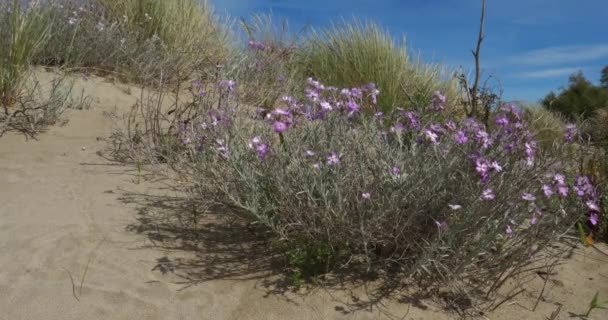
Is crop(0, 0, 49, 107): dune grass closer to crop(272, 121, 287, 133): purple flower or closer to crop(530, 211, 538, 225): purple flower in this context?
crop(272, 121, 287, 133): purple flower


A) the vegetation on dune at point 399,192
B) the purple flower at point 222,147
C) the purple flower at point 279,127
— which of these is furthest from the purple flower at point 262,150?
the purple flower at point 222,147

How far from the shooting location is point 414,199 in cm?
227

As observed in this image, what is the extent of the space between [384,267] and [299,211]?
49 cm

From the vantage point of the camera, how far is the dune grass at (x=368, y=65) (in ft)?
24.8

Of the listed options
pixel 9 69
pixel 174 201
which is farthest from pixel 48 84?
pixel 174 201

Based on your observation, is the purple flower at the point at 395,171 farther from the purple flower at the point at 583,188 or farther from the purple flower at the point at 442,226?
the purple flower at the point at 583,188

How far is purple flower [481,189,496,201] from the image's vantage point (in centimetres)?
206

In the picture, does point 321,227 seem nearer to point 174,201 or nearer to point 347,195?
point 347,195

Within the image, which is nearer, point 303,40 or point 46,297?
point 46,297

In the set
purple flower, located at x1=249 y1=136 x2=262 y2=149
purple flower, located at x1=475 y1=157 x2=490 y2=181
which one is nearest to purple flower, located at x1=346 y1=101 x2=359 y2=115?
purple flower, located at x1=249 y1=136 x2=262 y2=149

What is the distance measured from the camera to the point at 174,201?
10.4 feet

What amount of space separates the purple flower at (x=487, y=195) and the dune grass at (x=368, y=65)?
5.00 m

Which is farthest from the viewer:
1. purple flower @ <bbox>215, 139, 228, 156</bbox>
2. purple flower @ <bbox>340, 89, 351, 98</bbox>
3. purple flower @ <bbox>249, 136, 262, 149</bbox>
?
purple flower @ <bbox>340, 89, 351, 98</bbox>

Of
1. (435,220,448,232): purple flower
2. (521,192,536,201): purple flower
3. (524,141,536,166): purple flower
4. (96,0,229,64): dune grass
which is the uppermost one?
(96,0,229,64): dune grass
